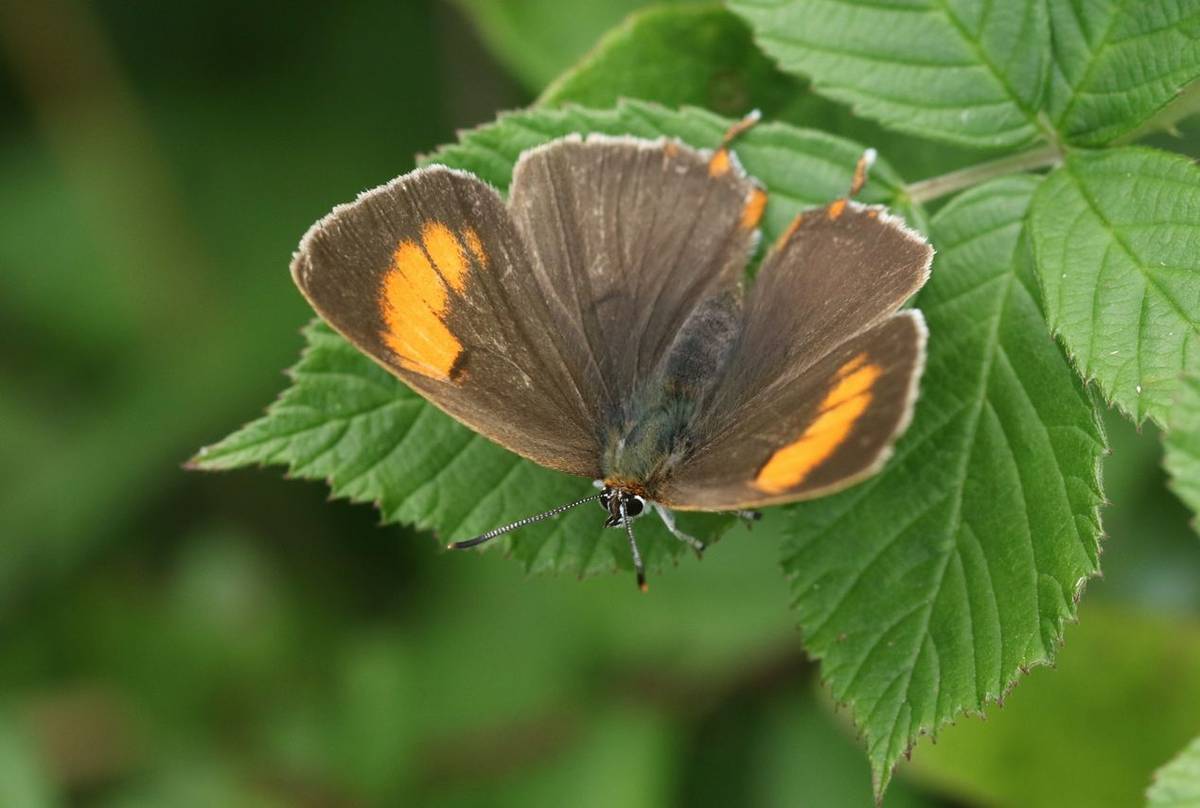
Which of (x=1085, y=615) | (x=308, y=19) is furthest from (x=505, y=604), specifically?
(x=308, y=19)

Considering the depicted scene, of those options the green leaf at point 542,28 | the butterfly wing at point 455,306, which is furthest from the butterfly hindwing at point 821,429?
the green leaf at point 542,28

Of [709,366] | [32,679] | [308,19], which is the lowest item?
[32,679]

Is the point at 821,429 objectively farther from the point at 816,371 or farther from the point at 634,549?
the point at 634,549

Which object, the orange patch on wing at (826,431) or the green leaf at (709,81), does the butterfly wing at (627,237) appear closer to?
the green leaf at (709,81)

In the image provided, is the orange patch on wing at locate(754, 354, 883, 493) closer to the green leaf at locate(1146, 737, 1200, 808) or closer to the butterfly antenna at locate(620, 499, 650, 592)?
the butterfly antenna at locate(620, 499, 650, 592)

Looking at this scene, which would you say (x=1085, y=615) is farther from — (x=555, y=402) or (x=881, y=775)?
(x=555, y=402)

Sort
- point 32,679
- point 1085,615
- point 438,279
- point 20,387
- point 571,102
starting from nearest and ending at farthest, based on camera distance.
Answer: point 438,279
point 571,102
point 1085,615
point 32,679
point 20,387

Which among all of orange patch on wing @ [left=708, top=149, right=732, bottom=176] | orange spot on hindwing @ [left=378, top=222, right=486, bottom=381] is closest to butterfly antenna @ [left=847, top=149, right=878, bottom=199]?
orange patch on wing @ [left=708, top=149, right=732, bottom=176]
